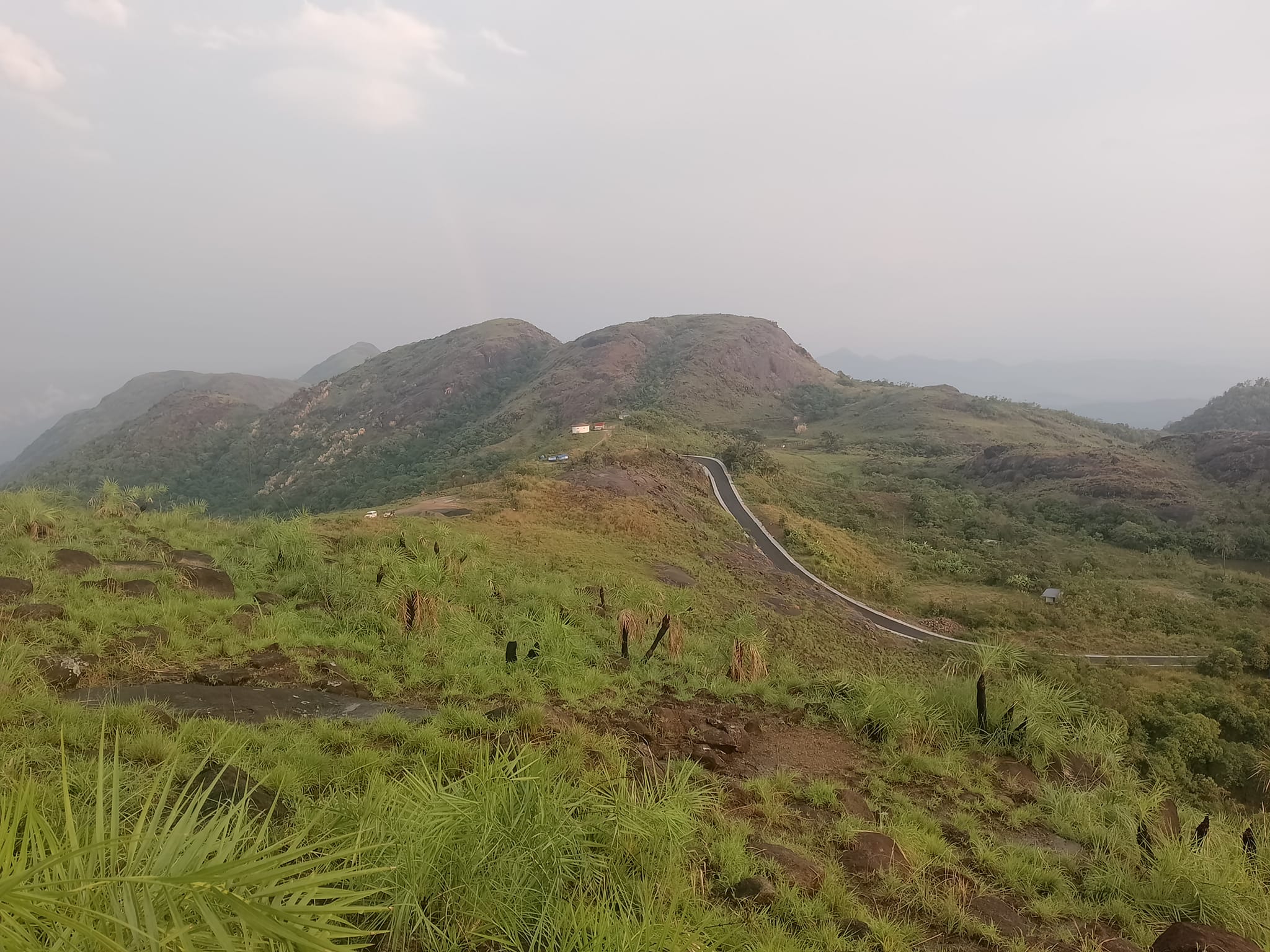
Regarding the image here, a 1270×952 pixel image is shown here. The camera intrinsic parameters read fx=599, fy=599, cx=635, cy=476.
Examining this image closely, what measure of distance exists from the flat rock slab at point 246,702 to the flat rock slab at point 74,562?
425 cm

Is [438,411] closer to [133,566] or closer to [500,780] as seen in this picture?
[133,566]

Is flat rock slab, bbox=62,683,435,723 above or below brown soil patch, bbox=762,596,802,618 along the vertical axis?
above

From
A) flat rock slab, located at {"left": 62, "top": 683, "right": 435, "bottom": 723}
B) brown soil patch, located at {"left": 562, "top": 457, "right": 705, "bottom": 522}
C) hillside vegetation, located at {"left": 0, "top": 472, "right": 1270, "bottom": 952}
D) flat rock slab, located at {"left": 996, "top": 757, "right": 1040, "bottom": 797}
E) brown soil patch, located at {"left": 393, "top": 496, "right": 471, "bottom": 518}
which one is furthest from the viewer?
brown soil patch, located at {"left": 562, "top": 457, "right": 705, "bottom": 522}

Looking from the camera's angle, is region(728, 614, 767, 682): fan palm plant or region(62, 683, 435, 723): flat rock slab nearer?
region(62, 683, 435, 723): flat rock slab

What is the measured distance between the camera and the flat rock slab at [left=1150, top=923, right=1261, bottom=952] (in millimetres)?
4695

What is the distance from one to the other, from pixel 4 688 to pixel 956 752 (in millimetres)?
12322

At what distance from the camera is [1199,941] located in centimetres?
480

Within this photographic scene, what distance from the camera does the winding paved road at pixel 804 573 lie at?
956 inches

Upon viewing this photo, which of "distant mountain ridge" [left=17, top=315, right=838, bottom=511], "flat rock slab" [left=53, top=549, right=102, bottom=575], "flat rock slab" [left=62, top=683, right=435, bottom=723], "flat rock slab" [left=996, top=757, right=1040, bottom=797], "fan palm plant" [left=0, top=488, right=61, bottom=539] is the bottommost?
"flat rock slab" [left=996, top=757, right=1040, bottom=797]

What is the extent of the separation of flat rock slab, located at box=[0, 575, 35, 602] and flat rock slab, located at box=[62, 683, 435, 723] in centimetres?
312

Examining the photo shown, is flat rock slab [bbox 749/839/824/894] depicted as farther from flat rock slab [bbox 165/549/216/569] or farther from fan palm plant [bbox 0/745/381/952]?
flat rock slab [bbox 165/549/216/569]

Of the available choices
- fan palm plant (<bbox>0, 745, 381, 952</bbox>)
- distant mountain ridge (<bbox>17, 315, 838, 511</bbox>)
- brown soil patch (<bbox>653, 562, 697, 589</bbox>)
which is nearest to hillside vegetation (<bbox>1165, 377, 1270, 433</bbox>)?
distant mountain ridge (<bbox>17, 315, 838, 511</bbox>)

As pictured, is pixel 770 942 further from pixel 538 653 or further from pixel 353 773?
pixel 538 653

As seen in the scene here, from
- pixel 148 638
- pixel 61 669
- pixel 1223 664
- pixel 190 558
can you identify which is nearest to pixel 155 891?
pixel 61 669
